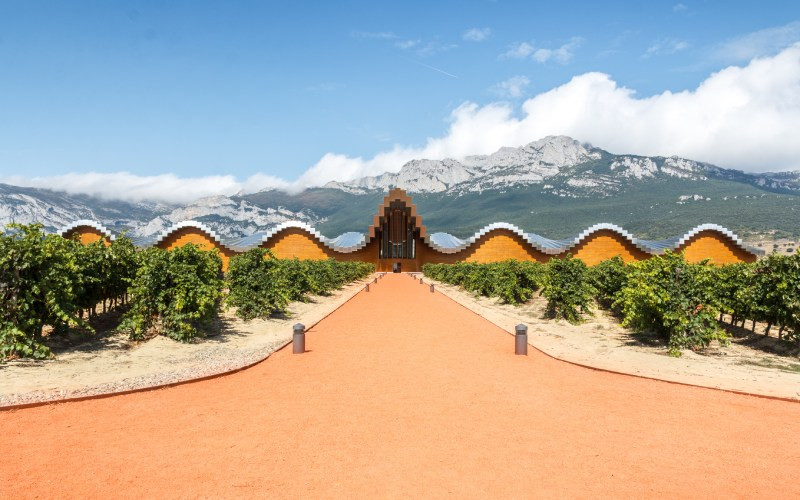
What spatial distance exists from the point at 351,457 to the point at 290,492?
3.38 ft

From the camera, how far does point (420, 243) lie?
68.2 meters

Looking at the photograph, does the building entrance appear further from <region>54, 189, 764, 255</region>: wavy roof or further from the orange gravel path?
the orange gravel path

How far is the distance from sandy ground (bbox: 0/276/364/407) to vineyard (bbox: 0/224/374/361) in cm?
49

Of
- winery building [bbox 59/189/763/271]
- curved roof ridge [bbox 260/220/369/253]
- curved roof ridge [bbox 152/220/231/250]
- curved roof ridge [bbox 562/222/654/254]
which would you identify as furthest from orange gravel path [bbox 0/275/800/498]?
curved roof ridge [bbox 260/220/369/253]

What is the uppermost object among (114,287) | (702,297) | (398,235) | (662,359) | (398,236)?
(702,297)

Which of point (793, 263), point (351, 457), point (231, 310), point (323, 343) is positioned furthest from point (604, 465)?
point (231, 310)

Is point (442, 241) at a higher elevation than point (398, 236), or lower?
lower

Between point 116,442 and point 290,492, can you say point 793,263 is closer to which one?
point 290,492

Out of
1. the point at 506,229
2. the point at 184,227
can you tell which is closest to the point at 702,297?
the point at 506,229

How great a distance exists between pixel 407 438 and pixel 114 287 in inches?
485

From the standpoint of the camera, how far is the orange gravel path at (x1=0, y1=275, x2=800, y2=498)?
507cm

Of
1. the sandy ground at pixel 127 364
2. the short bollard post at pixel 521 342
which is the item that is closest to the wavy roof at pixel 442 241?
the sandy ground at pixel 127 364

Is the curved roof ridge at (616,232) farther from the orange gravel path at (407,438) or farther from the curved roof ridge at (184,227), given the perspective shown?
the orange gravel path at (407,438)

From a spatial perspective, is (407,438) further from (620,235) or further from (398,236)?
(398,236)
